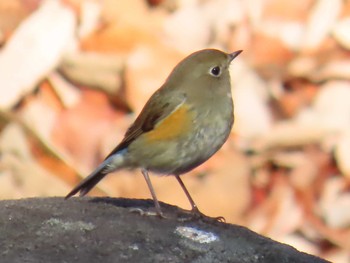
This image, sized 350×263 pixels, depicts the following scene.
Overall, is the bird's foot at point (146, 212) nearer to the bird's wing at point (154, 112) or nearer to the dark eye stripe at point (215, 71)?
the bird's wing at point (154, 112)

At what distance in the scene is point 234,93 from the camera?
7.00 metres

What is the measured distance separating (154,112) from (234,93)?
2.21 metres

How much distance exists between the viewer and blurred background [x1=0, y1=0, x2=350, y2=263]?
6.70 m

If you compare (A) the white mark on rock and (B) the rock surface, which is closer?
(B) the rock surface

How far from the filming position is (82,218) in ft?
13.2

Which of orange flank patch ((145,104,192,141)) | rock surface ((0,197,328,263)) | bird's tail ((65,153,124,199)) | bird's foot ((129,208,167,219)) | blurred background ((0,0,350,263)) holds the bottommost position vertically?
rock surface ((0,197,328,263))

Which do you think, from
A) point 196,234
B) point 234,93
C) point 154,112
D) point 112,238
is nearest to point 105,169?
point 154,112

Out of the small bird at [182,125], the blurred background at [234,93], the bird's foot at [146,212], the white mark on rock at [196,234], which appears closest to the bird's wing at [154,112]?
the small bird at [182,125]

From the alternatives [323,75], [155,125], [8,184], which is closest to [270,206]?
[323,75]

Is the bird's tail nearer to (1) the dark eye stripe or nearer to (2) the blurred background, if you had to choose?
(1) the dark eye stripe

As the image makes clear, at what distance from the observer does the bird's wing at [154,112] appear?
479 cm

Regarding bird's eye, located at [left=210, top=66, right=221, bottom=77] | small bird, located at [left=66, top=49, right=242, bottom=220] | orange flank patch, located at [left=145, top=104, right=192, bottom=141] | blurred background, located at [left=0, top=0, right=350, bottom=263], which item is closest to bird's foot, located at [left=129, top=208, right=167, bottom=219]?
small bird, located at [left=66, top=49, right=242, bottom=220]

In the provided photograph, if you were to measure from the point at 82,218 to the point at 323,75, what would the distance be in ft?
11.0

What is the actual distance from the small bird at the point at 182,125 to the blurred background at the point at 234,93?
5.34 feet
